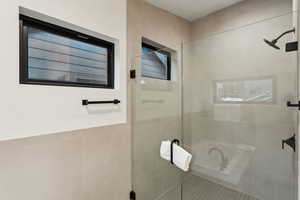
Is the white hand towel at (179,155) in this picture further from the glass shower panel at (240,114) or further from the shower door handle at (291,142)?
the shower door handle at (291,142)

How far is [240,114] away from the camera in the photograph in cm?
203

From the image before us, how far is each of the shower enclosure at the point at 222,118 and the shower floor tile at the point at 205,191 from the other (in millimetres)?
12

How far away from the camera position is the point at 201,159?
235 cm

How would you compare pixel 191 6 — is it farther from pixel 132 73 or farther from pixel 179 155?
pixel 179 155

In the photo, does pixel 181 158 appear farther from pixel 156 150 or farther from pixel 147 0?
pixel 147 0

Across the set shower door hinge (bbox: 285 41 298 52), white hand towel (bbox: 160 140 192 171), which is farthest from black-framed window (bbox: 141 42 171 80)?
shower door hinge (bbox: 285 41 298 52)

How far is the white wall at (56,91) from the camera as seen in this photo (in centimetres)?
118

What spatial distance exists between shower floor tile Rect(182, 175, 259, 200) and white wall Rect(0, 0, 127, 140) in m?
1.24

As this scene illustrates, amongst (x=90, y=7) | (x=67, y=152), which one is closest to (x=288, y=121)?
(x=67, y=152)

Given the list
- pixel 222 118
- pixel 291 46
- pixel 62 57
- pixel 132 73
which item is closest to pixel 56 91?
pixel 62 57

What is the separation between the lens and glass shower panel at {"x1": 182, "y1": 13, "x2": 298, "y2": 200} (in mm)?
1728

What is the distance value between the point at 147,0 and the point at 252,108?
6.14 ft

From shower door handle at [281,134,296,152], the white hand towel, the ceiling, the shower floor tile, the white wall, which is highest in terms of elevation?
the ceiling

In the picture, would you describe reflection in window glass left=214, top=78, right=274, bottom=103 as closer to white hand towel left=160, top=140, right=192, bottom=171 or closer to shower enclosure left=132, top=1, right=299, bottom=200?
shower enclosure left=132, top=1, right=299, bottom=200
